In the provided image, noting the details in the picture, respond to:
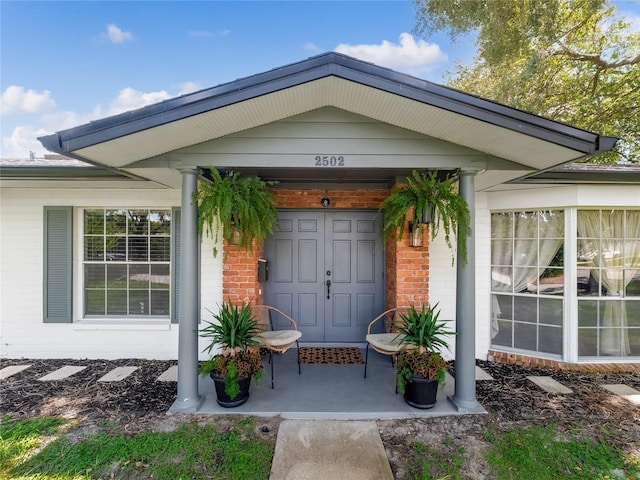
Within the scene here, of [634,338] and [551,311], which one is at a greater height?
[551,311]

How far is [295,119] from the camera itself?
306 cm

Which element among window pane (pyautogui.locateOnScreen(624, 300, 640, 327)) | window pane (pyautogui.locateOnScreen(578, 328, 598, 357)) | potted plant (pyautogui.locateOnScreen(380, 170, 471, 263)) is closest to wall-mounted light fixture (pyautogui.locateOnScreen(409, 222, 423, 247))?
potted plant (pyautogui.locateOnScreen(380, 170, 471, 263))

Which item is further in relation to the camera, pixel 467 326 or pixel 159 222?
pixel 159 222

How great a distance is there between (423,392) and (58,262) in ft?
17.0

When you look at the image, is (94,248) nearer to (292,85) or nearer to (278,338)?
(278,338)

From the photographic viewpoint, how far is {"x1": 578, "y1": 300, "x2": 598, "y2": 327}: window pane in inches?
173

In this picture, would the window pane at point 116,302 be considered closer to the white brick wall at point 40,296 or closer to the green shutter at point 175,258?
the white brick wall at point 40,296

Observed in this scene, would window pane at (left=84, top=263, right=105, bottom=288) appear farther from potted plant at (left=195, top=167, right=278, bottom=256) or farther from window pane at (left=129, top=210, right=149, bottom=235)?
potted plant at (left=195, top=167, right=278, bottom=256)

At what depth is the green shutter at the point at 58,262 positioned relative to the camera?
15.2 feet

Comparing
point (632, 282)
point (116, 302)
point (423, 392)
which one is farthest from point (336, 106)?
A: point (632, 282)

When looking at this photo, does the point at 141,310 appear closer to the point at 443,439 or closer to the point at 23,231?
the point at 23,231

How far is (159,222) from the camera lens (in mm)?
4766

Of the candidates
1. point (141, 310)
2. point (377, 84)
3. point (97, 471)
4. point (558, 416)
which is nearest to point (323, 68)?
point (377, 84)

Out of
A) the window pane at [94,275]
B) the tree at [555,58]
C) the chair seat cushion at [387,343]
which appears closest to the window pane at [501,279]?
the chair seat cushion at [387,343]
